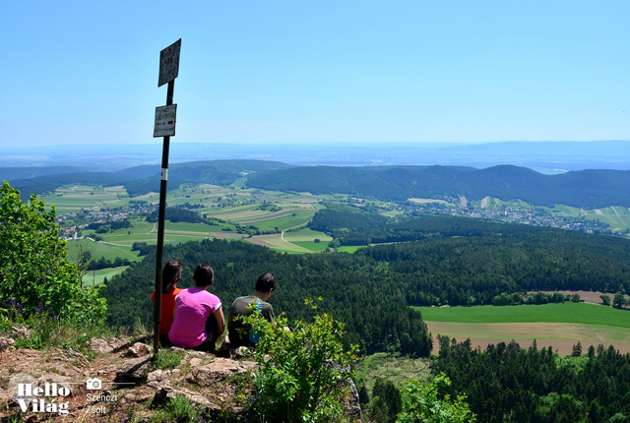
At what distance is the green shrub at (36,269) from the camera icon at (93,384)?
26.8 ft

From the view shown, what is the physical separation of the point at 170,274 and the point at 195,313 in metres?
1.13

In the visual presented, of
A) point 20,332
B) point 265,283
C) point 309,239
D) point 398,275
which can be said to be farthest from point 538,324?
point 309,239

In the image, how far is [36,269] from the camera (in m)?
15.4

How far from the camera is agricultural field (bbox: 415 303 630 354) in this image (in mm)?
78125

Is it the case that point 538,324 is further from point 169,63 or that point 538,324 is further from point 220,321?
point 169,63

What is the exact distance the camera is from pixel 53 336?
28.6ft

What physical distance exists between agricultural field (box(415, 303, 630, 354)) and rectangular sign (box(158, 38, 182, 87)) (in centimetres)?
7849

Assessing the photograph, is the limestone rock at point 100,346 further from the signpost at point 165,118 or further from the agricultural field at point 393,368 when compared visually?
the agricultural field at point 393,368

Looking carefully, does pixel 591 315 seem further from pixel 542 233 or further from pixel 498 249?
pixel 542 233

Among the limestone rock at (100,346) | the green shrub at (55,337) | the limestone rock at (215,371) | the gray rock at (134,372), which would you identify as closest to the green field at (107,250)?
the green shrub at (55,337)

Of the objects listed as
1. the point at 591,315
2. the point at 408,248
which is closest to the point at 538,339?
the point at 591,315

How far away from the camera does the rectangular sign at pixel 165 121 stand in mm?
7422

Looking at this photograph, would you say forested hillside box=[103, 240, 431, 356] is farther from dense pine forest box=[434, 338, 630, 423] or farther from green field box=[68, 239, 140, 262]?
dense pine forest box=[434, 338, 630, 423]

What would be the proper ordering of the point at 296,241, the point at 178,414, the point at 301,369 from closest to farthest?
1. the point at 301,369
2. the point at 178,414
3. the point at 296,241
